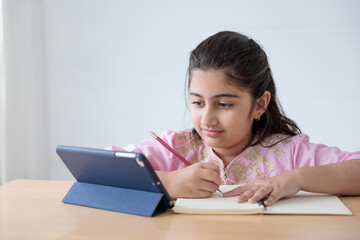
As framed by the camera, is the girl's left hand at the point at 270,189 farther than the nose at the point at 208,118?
No

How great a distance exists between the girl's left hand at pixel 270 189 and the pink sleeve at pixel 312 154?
0.31m

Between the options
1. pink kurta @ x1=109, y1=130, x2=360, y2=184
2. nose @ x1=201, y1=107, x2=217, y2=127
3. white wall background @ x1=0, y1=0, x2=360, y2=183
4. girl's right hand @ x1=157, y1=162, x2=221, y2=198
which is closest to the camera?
A: girl's right hand @ x1=157, y1=162, x2=221, y2=198

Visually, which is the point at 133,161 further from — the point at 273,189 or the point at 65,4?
the point at 65,4

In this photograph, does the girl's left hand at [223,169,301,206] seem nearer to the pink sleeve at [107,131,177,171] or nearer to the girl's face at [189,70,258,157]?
the girl's face at [189,70,258,157]

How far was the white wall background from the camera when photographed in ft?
9.86

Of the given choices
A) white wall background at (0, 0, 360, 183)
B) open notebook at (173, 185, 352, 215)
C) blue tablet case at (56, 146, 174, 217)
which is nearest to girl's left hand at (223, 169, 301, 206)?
open notebook at (173, 185, 352, 215)

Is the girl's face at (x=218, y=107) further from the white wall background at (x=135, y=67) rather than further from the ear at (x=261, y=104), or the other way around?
the white wall background at (x=135, y=67)

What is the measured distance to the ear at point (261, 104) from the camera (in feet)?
4.96

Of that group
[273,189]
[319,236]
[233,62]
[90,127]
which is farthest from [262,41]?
[319,236]

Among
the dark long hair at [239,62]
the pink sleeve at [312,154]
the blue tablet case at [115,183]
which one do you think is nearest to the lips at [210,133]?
the dark long hair at [239,62]

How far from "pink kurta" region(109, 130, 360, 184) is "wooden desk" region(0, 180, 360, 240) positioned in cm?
37

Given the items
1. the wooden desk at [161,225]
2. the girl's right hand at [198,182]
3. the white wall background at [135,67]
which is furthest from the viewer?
the white wall background at [135,67]

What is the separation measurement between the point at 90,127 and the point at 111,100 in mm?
245

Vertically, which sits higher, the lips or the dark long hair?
the dark long hair
